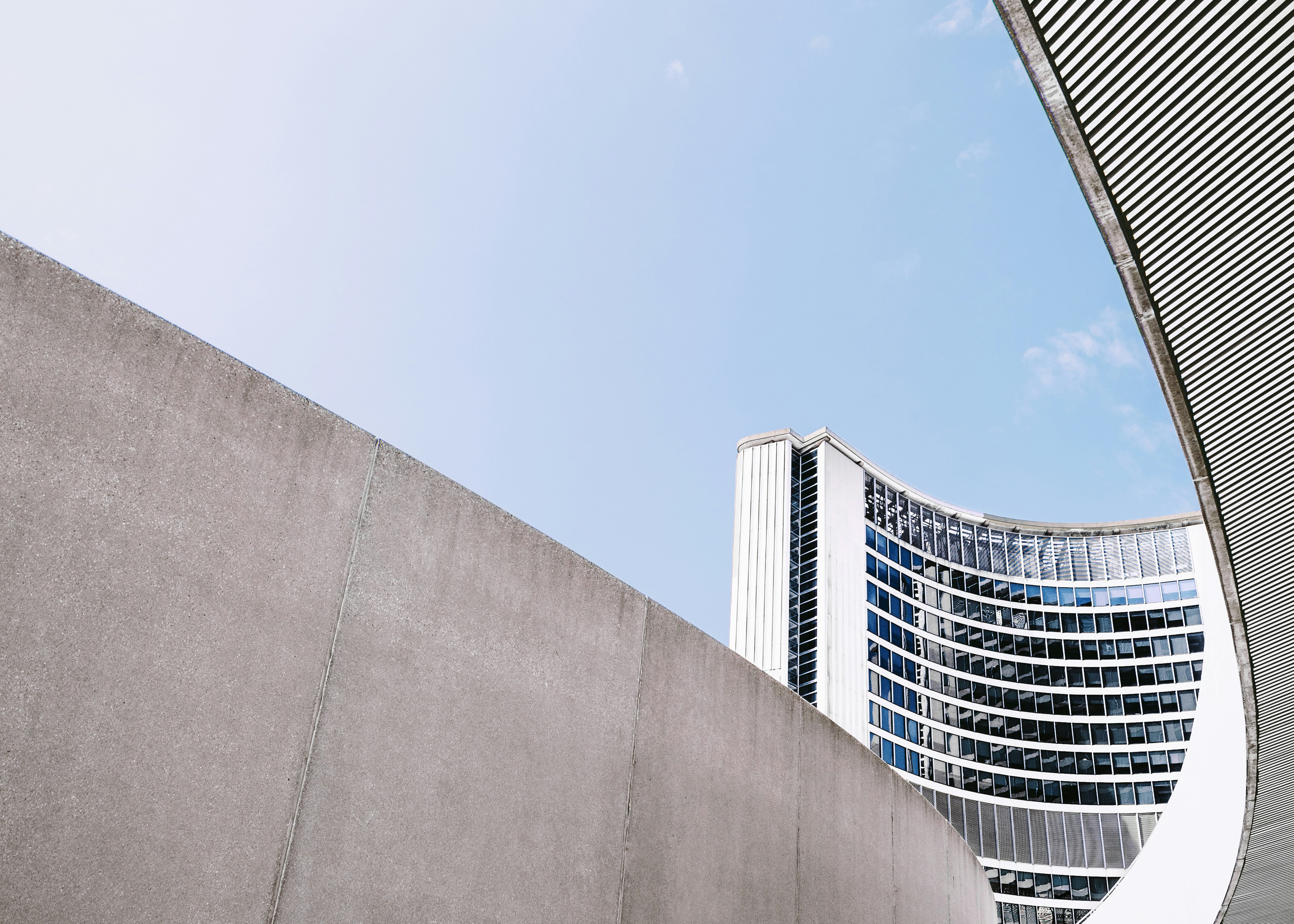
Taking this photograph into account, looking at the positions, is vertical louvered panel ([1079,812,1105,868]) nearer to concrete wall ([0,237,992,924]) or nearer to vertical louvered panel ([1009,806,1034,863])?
vertical louvered panel ([1009,806,1034,863])

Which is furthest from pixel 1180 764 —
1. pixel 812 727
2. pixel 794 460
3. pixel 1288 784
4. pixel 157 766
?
pixel 157 766

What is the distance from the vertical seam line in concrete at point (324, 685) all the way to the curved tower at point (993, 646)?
57572 mm

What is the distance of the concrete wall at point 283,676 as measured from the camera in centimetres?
291

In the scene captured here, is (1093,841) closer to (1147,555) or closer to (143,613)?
(1147,555)

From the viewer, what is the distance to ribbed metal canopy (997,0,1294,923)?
19.1ft

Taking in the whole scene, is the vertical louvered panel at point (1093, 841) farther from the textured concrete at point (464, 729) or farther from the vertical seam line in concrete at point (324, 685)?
the vertical seam line in concrete at point (324, 685)

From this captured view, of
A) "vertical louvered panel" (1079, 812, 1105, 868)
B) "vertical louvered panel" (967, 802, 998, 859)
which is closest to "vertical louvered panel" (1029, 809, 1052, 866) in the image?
"vertical louvered panel" (1079, 812, 1105, 868)

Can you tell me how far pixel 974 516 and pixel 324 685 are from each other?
7700cm

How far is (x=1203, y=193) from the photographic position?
6.58 m

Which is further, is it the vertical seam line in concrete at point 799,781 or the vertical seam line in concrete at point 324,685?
the vertical seam line in concrete at point 799,781

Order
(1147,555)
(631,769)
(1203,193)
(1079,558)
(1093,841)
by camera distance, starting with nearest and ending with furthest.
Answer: (631,769), (1203,193), (1093,841), (1147,555), (1079,558)

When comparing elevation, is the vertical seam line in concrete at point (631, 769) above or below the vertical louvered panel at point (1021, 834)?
below

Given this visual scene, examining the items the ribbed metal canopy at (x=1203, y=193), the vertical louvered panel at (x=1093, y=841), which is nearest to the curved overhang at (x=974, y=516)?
the vertical louvered panel at (x=1093, y=841)

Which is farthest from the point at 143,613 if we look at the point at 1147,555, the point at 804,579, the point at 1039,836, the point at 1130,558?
the point at 1147,555
